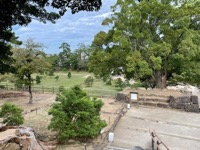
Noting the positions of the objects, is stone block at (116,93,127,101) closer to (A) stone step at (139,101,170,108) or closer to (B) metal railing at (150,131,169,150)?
(A) stone step at (139,101,170,108)

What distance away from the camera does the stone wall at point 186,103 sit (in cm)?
1705

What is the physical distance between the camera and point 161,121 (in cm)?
1490

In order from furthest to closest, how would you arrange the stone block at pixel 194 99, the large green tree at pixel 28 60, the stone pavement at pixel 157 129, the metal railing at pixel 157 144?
the large green tree at pixel 28 60
the stone block at pixel 194 99
the stone pavement at pixel 157 129
the metal railing at pixel 157 144

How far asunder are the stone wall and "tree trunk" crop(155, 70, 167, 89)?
9.45ft

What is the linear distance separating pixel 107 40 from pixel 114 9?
236 cm

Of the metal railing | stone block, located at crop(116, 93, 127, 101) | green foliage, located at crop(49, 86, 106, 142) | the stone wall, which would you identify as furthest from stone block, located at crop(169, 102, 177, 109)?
green foliage, located at crop(49, 86, 106, 142)

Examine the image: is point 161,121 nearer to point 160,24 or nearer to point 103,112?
point 103,112

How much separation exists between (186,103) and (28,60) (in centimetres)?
1071

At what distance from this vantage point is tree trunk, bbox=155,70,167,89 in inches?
803

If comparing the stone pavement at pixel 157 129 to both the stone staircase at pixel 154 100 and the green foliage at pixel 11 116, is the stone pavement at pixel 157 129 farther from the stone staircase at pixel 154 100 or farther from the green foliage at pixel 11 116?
the green foliage at pixel 11 116

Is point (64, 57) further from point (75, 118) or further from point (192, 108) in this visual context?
point (75, 118)

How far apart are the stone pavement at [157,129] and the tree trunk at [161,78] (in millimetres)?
3340

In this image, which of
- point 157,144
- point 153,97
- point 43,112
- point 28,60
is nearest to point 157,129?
point 157,144

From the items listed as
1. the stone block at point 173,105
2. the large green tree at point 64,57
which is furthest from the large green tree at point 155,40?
the large green tree at point 64,57
